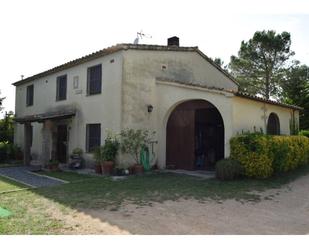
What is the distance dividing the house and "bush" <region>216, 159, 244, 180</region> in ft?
3.42

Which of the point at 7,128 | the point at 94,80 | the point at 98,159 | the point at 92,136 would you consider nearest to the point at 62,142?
the point at 92,136

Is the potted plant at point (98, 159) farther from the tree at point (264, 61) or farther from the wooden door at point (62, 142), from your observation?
the tree at point (264, 61)

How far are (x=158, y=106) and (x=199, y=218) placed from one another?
376 inches

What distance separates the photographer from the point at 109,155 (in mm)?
14617

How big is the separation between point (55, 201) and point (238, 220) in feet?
16.4

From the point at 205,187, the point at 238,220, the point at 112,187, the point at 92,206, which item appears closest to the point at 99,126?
the point at 112,187

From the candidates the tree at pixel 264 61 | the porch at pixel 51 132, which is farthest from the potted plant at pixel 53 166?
the tree at pixel 264 61

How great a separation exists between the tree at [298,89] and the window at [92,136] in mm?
18998

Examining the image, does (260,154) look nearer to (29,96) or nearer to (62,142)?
(62,142)

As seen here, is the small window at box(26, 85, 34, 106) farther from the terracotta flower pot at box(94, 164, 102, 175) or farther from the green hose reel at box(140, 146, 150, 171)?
the green hose reel at box(140, 146, 150, 171)

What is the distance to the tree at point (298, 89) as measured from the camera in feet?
95.5

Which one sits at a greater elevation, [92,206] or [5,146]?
[5,146]

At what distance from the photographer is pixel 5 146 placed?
22094 mm
